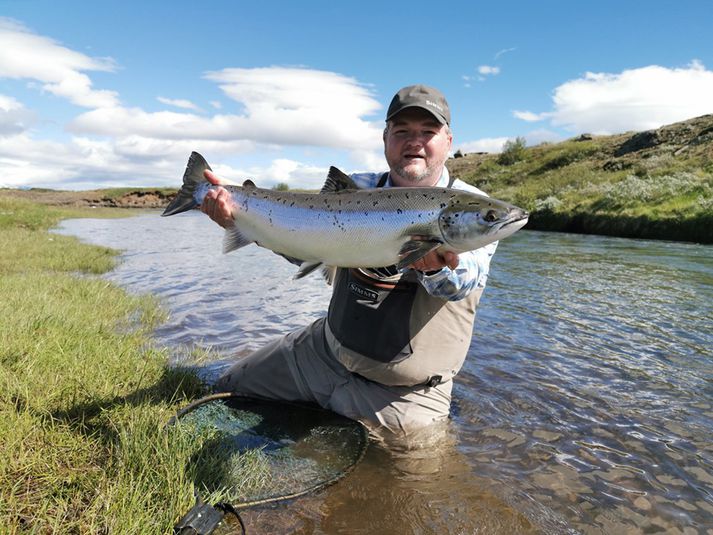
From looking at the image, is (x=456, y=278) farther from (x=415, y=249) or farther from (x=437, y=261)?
(x=415, y=249)

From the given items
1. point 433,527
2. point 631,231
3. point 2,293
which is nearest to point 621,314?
point 433,527

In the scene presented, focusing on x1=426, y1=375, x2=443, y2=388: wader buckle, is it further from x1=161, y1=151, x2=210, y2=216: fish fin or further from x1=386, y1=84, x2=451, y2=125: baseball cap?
x1=161, y1=151, x2=210, y2=216: fish fin

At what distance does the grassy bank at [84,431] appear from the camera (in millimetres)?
2850

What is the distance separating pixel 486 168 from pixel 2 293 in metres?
68.1

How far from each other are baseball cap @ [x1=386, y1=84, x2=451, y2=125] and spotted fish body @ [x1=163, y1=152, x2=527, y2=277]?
115 centimetres

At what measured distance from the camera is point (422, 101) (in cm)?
470

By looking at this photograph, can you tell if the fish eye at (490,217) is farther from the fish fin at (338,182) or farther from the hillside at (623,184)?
the hillside at (623,184)

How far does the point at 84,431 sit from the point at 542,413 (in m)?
4.38

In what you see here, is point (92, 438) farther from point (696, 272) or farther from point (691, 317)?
point (696, 272)

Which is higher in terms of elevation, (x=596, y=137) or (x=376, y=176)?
(x=596, y=137)

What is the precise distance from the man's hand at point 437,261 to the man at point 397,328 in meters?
0.39

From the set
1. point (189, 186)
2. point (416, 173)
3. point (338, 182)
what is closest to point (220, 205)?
point (189, 186)

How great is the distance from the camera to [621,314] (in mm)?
9711

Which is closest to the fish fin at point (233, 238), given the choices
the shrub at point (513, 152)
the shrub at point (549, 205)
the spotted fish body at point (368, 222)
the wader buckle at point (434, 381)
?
the spotted fish body at point (368, 222)
